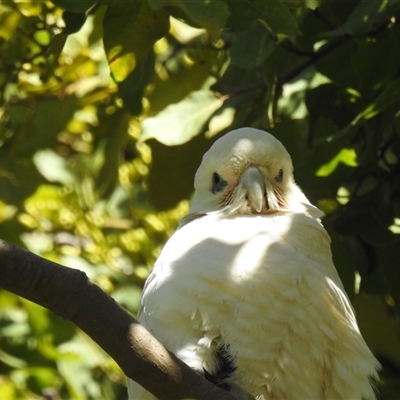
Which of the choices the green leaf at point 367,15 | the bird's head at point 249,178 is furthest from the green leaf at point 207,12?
the bird's head at point 249,178

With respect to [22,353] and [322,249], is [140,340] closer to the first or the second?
[322,249]

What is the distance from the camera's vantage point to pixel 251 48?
303cm

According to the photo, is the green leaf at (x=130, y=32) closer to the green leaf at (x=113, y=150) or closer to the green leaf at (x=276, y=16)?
the green leaf at (x=276, y=16)

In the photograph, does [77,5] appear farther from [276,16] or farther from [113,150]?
[113,150]

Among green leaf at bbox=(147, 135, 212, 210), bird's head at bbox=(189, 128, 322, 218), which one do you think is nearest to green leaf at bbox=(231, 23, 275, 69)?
bird's head at bbox=(189, 128, 322, 218)

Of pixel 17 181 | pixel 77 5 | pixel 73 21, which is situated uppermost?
pixel 77 5

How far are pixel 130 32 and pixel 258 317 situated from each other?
0.98 meters

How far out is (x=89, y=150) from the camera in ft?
15.0

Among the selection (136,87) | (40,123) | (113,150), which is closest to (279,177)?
(136,87)

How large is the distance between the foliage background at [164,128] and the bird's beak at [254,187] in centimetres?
18

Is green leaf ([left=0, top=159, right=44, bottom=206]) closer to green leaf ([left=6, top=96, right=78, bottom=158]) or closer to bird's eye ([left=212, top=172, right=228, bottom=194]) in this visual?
green leaf ([left=6, top=96, right=78, bottom=158])

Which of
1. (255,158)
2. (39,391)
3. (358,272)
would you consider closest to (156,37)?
(255,158)

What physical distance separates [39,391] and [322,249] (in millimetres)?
1093

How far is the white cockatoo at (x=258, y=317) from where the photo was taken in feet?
7.95
